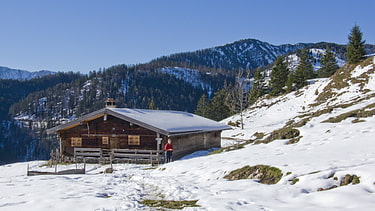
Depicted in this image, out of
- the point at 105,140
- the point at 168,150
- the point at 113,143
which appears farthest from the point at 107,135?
the point at 168,150

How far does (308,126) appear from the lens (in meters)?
15.4

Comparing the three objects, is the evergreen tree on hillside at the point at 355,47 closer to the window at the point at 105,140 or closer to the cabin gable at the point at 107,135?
the cabin gable at the point at 107,135

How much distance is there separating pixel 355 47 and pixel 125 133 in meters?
37.8

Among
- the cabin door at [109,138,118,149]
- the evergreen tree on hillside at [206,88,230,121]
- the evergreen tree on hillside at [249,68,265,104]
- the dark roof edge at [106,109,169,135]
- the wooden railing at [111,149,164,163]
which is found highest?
the evergreen tree on hillside at [249,68,265,104]

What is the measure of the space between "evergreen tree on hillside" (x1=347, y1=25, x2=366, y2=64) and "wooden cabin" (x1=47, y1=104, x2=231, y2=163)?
29088mm

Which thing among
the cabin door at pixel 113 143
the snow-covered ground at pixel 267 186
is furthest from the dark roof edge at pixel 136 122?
the snow-covered ground at pixel 267 186

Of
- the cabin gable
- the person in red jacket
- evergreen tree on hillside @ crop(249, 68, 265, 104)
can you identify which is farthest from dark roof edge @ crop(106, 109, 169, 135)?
evergreen tree on hillside @ crop(249, 68, 265, 104)

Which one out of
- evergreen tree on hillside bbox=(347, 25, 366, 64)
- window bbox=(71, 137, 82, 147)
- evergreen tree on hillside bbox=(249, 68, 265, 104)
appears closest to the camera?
window bbox=(71, 137, 82, 147)

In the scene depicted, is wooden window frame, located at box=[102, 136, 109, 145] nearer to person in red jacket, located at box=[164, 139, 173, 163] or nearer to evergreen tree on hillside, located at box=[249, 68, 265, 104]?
person in red jacket, located at box=[164, 139, 173, 163]

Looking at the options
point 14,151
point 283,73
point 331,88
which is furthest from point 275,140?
point 14,151

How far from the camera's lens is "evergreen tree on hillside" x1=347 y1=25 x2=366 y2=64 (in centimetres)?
4142

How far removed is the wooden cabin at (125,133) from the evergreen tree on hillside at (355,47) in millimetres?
29088

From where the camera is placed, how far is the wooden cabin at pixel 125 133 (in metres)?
21.6

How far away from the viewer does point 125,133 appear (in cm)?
2309
